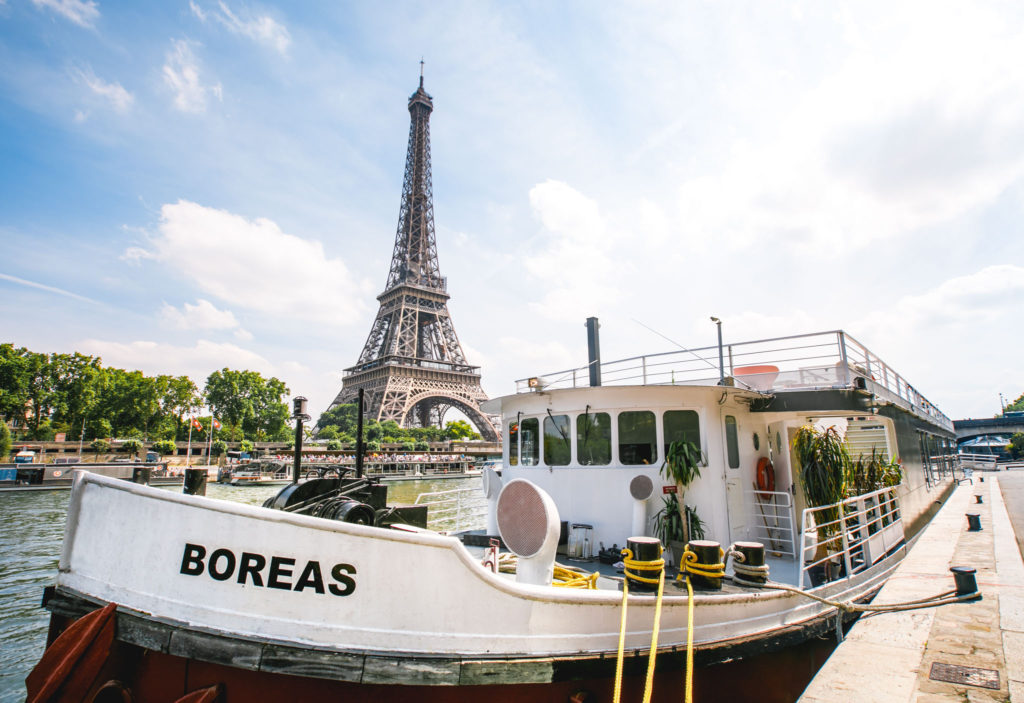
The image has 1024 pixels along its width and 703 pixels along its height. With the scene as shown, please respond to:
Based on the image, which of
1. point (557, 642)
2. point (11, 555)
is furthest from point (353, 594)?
point (11, 555)

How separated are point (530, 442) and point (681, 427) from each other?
2265 mm

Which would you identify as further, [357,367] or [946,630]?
[357,367]

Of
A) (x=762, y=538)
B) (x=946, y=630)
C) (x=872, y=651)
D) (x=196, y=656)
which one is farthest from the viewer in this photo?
(x=762, y=538)

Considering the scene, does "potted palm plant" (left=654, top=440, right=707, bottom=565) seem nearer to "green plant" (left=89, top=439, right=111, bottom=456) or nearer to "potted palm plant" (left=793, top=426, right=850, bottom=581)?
"potted palm plant" (left=793, top=426, right=850, bottom=581)

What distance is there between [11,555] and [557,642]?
55.5 ft

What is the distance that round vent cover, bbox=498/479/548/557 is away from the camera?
157 inches

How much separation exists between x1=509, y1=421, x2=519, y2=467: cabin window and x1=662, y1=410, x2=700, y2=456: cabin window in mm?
2370

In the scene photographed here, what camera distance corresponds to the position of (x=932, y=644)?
538 centimetres

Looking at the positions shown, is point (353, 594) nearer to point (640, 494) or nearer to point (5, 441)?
point (640, 494)

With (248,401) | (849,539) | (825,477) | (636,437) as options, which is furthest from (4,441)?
(849,539)

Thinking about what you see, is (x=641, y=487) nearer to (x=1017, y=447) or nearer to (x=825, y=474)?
(x=825, y=474)

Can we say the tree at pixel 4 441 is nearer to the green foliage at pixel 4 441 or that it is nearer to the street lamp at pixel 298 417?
the green foliage at pixel 4 441

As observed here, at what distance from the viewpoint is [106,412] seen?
55.2 metres

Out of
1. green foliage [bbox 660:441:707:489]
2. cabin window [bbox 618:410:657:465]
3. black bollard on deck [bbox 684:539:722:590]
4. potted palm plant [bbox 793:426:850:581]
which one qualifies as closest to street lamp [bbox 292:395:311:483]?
cabin window [bbox 618:410:657:465]
